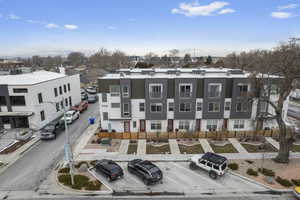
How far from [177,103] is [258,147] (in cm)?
1154

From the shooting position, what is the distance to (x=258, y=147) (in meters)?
21.9

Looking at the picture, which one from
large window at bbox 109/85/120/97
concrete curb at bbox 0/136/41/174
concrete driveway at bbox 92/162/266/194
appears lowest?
concrete driveway at bbox 92/162/266/194

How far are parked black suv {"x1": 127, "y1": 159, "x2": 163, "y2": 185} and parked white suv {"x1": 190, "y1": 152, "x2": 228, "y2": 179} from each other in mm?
4172

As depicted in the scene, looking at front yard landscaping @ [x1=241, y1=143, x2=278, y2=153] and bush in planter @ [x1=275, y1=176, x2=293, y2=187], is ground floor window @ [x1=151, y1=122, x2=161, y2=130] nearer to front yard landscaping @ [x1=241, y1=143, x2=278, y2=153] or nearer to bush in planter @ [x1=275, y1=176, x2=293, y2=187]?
front yard landscaping @ [x1=241, y1=143, x2=278, y2=153]

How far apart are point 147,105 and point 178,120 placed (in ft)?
16.7

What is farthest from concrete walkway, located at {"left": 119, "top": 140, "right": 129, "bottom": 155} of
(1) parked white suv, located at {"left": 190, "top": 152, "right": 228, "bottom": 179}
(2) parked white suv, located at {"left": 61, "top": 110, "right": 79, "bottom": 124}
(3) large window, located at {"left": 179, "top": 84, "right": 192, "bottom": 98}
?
(2) parked white suv, located at {"left": 61, "top": 110, "right": 79, "bottom": 124}

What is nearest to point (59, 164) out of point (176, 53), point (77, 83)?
point (77, 83)

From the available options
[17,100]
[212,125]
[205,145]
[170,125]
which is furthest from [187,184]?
[17,100]

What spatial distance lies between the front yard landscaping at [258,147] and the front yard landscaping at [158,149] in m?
9.91

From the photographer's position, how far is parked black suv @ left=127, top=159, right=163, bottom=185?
15.0 m

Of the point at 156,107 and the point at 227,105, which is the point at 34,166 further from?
the point at 227,105

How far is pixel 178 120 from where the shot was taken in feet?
83.9

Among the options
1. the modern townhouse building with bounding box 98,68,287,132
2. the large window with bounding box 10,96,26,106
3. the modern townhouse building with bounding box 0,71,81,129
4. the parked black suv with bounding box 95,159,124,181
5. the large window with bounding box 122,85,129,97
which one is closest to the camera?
the parked black suv with bounding box 95,159,124,181

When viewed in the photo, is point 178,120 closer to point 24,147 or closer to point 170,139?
point 170,139
